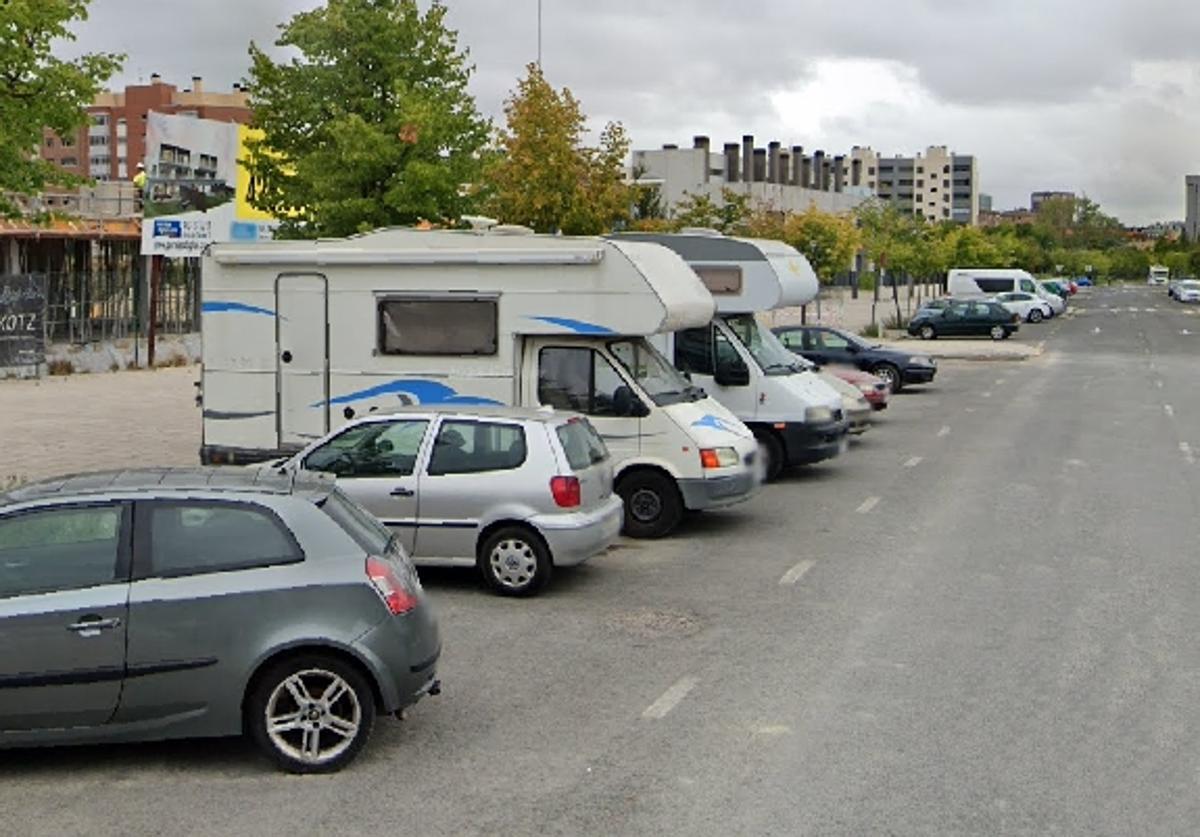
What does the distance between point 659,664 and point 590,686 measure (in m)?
0.73

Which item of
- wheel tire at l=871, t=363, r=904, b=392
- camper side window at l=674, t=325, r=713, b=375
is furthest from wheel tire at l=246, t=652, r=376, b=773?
wheel tire at l=871, t=363, r=904, b=392

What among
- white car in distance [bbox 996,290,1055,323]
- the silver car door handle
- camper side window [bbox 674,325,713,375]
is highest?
white car in distance [bbox 996,290,1055,323]

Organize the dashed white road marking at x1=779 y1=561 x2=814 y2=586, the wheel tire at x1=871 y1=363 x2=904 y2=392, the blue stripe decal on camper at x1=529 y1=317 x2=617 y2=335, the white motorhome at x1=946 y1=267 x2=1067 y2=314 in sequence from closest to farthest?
the dashed white road marking at x1=779 y1=561 x2=814 y2=586 < the blue stripe decal on camper at x1=529 y1=317 x2=617 y2=335 < the wheel tire at x1=871 y1=363 x2=904 y2=392 < the white motorhome at x1=946 y1=267 x2=1067 y2=314

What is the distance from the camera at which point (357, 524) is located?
8398mm

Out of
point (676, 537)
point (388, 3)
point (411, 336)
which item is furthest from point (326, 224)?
point (676, 537)

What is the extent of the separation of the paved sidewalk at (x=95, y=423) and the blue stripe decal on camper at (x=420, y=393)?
5.00 meters

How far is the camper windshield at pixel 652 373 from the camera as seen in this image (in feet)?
50.7

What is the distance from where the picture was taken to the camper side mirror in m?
19.4

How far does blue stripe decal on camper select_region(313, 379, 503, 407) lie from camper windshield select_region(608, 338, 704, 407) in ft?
4.38

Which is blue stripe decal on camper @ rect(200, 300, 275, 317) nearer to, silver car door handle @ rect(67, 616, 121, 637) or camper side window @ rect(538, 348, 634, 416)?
camper side window @ rect(538, 348, 634, 416)

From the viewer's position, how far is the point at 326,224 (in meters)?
22.7

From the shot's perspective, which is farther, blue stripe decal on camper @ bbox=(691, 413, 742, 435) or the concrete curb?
the concrete curb

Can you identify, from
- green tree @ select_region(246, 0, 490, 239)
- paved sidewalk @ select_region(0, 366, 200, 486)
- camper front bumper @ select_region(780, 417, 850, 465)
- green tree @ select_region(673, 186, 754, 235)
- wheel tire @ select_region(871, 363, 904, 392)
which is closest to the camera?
camper front bumper @ select_region(780, 417, 850, 465)

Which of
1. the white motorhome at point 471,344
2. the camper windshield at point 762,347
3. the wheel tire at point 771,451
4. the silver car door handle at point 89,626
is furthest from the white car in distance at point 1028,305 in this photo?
the silver car door handle at point 89,626
